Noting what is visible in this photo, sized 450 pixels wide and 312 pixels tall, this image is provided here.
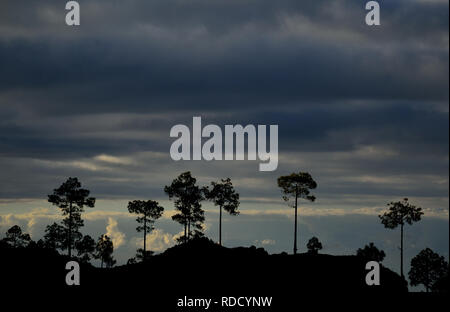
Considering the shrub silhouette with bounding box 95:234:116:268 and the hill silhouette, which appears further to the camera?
the shrub silhouette with bounding box 95:234:116:268

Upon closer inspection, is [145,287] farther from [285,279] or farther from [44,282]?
A: [285,279]

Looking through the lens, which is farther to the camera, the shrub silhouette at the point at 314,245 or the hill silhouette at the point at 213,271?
the shrub silhouette at the point at 314,245

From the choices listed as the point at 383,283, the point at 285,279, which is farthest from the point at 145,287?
the point at 383,283

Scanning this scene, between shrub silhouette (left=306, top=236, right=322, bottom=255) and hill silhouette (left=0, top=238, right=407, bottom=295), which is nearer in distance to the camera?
hill silhouette (left=0, top=238, right=407, bottom=295)

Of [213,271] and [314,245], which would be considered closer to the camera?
[213,271]

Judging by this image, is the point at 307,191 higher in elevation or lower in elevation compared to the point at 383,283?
higher

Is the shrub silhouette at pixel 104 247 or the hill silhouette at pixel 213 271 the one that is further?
the shrub silhouette at pixel 104 247

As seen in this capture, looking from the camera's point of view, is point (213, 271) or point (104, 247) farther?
point (104, 247)
